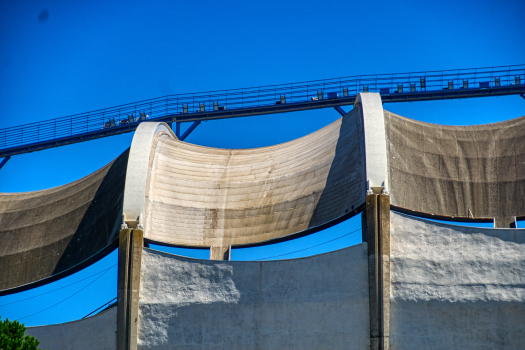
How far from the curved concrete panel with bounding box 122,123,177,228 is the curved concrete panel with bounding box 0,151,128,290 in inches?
50.2

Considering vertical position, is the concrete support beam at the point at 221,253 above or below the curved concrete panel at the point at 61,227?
below

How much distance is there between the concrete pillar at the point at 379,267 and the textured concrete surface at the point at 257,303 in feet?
1.22

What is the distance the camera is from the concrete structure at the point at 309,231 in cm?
2819

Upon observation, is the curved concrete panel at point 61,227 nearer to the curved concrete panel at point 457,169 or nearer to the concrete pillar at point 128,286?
the concrete pillar at point 128,286

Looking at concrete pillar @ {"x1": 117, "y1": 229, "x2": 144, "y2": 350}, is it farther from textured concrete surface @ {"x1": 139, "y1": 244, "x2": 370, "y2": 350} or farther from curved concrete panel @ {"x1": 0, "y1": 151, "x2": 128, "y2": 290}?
curved concrete panel @ {"x1": 0, "y1": 151, "x2": 128, "y2": 290}

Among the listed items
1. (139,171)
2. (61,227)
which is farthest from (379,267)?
(61,227)

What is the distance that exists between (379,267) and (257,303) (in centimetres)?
576

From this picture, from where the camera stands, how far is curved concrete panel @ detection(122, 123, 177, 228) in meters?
32.2

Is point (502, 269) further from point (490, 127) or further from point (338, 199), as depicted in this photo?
point (490, 127)

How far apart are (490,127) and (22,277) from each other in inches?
1115

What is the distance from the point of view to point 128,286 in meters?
29.8

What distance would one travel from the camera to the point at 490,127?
1468 inches

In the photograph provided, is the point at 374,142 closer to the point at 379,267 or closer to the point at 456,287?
the point at 379,267

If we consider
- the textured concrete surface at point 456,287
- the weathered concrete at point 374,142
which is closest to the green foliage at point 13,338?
the textured concrete surface at point 456,287
